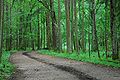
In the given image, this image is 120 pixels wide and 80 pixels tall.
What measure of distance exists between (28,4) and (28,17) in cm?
262

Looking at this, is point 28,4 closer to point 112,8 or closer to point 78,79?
point 112,8

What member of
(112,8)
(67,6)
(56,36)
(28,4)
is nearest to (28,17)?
(28,4)

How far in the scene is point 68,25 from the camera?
28734mm

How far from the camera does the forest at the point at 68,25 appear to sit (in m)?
20.0

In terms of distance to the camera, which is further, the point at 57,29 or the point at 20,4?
the point at 20,4

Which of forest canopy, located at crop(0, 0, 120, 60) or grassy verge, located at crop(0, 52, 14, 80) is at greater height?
forest canopy, located at crop(0, 0, 120, 60)

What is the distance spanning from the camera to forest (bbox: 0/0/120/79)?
787 inches

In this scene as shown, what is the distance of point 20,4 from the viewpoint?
4706 centimetres

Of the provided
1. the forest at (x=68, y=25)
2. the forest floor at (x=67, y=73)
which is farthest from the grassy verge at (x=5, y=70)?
the forest at (x=68, y=25)

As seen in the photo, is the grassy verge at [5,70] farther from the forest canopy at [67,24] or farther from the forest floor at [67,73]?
the forest canopy at [67,24]

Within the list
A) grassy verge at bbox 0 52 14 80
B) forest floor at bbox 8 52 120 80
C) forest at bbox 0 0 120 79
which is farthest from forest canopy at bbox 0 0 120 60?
forest floor at bbox 8 52 120 80

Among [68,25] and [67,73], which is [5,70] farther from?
[68,25]

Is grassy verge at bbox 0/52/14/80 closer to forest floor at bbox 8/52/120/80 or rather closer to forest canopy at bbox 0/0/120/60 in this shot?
forest floor at bbox 8/52/120/80

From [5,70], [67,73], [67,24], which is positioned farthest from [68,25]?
[67,73]
